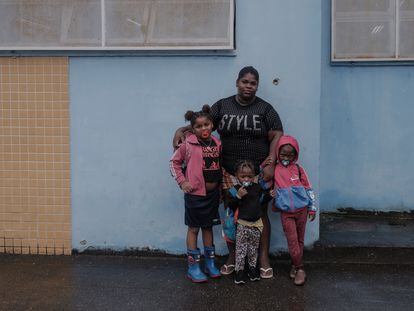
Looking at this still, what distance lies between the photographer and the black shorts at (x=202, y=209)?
17.1 feet

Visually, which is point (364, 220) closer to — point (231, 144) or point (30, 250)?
point (231, 144)

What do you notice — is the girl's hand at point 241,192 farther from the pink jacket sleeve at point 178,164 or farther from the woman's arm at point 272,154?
the pink jacket sleeve at point 178,164

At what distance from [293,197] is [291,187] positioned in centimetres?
9

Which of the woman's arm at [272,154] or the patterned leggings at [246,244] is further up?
the woman's arm at [272,154]

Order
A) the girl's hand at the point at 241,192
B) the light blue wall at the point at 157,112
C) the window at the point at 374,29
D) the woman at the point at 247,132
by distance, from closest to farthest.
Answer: the girl's hand at the point at 241,192
the woman at the point at 247,132
the light blue wall at the point at 157,112
the window at the point at 374,29

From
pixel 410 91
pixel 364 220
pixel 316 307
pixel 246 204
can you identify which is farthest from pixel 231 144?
pixel 410 91

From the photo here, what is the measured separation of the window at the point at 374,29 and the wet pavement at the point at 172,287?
2464 millimetres

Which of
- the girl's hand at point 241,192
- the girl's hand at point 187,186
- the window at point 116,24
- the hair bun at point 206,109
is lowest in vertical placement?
the girl's hand at point 241,192

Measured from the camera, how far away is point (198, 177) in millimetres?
5156

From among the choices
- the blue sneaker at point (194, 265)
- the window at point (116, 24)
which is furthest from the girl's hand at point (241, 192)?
the window at point (116, 24)

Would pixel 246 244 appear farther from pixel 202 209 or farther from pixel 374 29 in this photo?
pixel 374 29

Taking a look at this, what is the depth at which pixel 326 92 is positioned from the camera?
6.84 meters

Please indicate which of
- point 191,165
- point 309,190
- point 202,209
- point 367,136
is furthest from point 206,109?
point 367,136

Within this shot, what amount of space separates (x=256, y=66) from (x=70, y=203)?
7.36 feet
